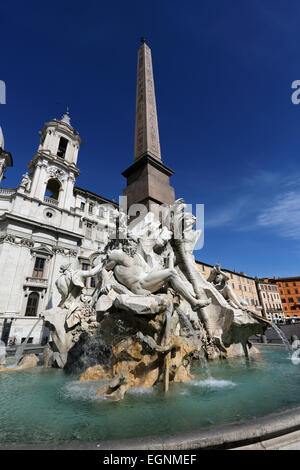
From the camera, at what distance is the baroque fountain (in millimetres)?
2102

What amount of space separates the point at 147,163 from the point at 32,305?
18.4m

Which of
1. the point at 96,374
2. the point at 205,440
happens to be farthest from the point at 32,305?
the point at 205,440

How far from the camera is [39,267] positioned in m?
21.7

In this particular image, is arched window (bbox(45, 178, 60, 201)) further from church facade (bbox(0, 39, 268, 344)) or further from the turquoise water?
the turquoise water

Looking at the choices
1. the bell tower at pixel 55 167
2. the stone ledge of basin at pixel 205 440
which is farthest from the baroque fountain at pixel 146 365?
the bell tower at pixel 55 167

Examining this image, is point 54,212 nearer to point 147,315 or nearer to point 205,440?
point 147,315

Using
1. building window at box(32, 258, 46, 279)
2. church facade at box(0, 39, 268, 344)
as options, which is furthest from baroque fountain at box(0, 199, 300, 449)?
building window at box(32, 258, 46, 279)

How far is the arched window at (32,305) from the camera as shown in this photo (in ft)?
65.1

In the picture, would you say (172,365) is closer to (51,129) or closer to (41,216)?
(41,216)

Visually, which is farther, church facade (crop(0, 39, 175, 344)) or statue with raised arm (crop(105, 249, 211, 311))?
church facade (crop(0, 39, 175, 344))

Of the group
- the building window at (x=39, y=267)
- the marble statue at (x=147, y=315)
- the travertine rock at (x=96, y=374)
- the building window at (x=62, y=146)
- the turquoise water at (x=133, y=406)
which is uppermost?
the building window at (x=62, y=146)

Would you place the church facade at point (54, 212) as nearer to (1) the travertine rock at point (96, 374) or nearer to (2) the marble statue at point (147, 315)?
(2) the marble statue at point (147, 315)

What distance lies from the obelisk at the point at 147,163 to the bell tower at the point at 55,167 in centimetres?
1763

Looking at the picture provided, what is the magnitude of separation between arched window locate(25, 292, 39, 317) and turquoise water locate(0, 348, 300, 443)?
18.0 m
